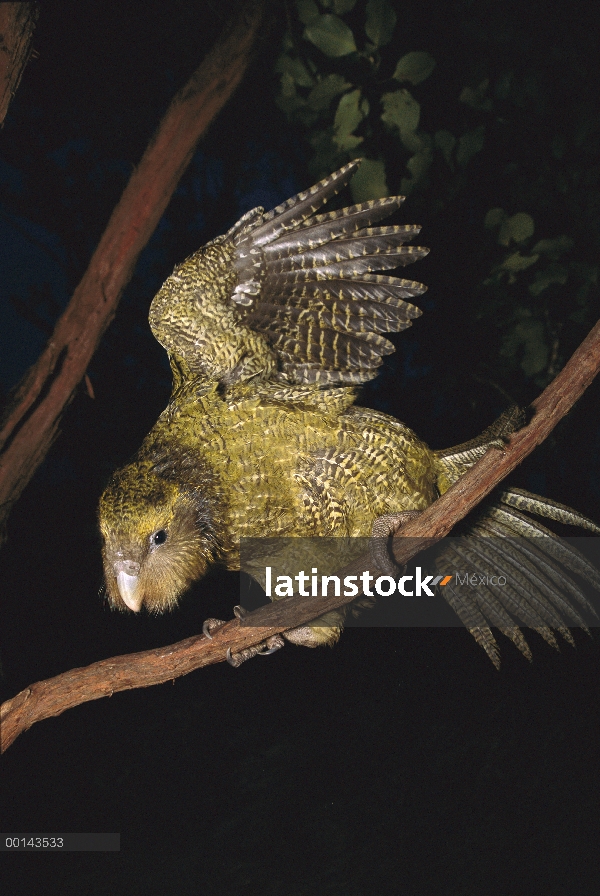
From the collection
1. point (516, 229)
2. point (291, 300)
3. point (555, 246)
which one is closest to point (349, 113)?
point (291, 300)

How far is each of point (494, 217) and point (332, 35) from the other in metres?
0.52

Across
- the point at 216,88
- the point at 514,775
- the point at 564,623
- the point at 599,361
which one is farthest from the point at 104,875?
the point at 216,88

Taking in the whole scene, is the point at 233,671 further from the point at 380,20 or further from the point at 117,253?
the point at 380,20

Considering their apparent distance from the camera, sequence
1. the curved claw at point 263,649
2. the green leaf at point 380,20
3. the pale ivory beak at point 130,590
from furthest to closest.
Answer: the curved claw at point 263,649 → the green leaf at point 380,20 → the pale ivory beak at point 130,590

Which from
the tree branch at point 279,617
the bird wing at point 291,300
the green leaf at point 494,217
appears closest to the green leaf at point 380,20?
the bird wing at point 291,300

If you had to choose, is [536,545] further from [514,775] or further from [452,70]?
[452,70]

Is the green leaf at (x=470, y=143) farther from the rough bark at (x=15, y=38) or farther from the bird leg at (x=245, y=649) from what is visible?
the bird leg at (x=245, y=649)

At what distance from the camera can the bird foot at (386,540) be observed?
42.2 inches

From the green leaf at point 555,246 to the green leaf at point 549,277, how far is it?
0.05 metres

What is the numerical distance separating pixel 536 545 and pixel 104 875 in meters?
1.07

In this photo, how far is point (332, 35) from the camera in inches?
47.5

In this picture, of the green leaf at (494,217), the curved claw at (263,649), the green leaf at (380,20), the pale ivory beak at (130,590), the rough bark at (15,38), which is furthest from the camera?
the green leaf at (494,217)

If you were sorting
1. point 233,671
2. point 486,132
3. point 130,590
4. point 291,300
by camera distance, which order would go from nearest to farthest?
point 130,590 → point 291,300 → point 486,132 → point 233,671

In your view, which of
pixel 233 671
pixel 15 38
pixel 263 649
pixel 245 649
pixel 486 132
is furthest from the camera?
pixel 233 671
